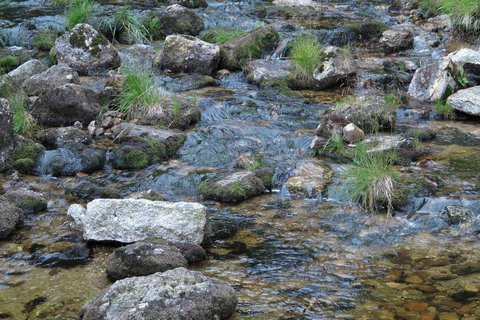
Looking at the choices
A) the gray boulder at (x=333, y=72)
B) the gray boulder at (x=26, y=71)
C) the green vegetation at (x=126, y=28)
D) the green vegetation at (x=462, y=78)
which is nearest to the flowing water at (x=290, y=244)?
the green vegetation at (x=462, y=78)

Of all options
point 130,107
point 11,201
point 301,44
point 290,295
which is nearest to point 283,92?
point 301,44

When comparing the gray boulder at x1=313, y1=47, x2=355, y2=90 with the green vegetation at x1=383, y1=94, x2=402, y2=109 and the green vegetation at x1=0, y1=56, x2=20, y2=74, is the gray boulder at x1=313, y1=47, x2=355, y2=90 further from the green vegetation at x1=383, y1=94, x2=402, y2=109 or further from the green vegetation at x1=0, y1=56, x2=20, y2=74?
the green vegetation at x1=0, y1=56, x2=20, y2=74

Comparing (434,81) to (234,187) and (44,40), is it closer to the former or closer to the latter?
(234,187)

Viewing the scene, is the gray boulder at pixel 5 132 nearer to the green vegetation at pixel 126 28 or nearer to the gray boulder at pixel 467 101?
the green vegetation at pixel 126 28

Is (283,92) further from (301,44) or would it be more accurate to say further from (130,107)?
(130,107)

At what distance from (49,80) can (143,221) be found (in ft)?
18.7

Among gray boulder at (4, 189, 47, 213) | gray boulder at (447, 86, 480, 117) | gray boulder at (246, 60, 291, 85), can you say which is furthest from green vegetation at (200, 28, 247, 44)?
gray boulder at (4, 189, 47, 213)

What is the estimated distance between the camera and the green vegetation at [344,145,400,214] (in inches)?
289

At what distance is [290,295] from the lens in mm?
5465

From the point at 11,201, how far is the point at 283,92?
5.72 meters

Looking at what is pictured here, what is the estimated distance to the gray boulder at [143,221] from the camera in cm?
643

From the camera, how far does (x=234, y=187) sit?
308 inches

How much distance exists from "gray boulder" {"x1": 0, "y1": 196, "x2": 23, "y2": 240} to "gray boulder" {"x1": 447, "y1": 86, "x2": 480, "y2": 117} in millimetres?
6935

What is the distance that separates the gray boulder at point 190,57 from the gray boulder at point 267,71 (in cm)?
75
